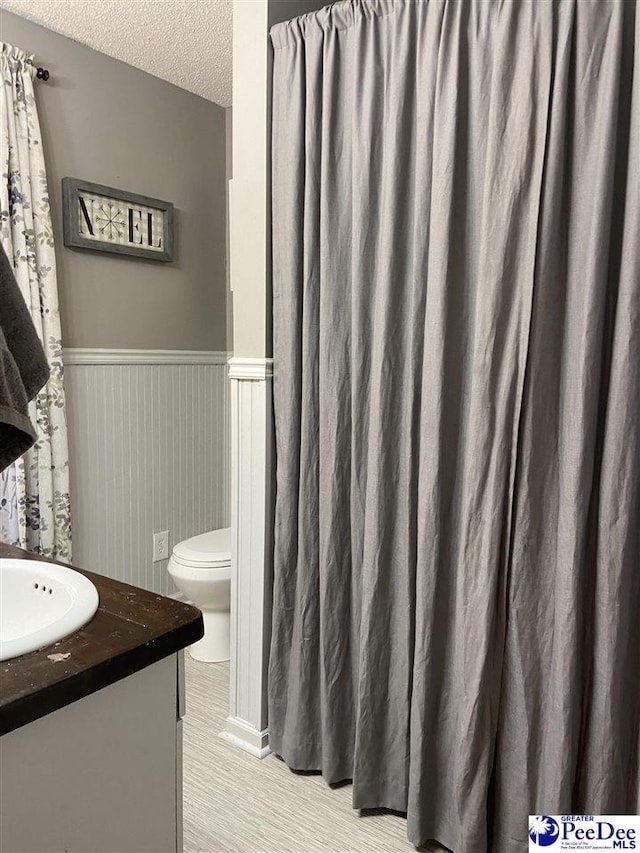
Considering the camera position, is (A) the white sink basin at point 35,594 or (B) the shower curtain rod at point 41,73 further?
(B) the shower curtain rod at point 41,73

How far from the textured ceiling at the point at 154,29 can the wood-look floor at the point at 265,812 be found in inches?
102

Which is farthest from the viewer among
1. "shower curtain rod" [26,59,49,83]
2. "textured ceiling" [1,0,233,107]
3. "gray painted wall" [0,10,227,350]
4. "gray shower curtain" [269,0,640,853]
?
"gray painted wall" [0,10,227,350]

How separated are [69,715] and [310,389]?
122cm

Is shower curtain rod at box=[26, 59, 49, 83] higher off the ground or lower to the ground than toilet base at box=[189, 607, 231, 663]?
higher

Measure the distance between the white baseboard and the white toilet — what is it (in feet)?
1.76

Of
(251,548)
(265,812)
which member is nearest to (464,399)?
(251,548)

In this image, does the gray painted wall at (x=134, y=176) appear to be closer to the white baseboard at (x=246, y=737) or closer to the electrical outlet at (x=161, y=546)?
the electrical outlet at (x=161, y=546)

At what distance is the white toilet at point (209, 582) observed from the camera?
2.56 metres

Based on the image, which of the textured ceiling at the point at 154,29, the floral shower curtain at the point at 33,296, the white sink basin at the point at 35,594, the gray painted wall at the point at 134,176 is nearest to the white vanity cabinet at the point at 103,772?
the white sink basin at the point at 35,594

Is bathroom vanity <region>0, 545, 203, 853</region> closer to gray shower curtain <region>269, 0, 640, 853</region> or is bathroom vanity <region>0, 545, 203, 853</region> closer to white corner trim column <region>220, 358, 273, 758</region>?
gray shower curtain <region>269, 0, 640, 853</region>

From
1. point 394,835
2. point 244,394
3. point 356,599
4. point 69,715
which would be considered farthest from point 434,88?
point 394,835

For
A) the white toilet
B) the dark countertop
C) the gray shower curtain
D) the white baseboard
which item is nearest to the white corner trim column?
the white baseboard

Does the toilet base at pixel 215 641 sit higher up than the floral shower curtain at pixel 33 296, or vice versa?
the floral shower curtain at pixel 33 296

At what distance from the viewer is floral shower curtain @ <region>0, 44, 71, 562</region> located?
94.3 inches
